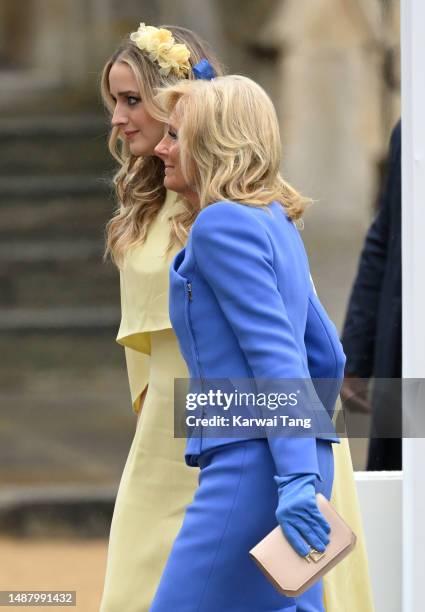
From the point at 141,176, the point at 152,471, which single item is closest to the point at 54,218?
the point at 141,176

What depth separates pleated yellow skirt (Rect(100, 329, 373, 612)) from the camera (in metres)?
3.40

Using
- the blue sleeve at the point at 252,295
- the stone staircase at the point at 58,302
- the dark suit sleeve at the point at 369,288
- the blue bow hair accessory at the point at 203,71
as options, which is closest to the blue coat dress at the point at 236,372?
the blue sleeve at the point at 252,295

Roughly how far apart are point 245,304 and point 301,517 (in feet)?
1.12

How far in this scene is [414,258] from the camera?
4.07 metres

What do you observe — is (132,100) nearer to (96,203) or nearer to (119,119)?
(119,119)

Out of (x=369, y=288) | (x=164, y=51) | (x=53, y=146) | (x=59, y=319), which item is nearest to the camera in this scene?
(x=164, y=51)

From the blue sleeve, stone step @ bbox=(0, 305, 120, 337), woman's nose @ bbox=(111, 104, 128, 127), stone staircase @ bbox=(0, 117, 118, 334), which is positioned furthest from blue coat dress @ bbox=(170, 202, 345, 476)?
stone staircase @ bbox=(0, 117, 118, 334)

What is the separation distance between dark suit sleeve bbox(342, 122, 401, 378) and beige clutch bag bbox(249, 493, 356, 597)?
2.04 meters

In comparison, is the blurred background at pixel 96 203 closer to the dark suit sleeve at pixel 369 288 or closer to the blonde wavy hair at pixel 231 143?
the dark suit sleeve at pixel 369 288

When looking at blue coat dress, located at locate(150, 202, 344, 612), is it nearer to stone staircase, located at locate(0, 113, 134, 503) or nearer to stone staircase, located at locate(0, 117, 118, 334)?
stone staircase, located at locate(0, 113, 134, 503)

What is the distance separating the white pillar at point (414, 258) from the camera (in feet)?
13.3

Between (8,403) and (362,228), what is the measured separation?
80.4 inches

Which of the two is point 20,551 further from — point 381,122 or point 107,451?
point 381,122

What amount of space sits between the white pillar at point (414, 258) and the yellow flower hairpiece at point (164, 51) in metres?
0.69
